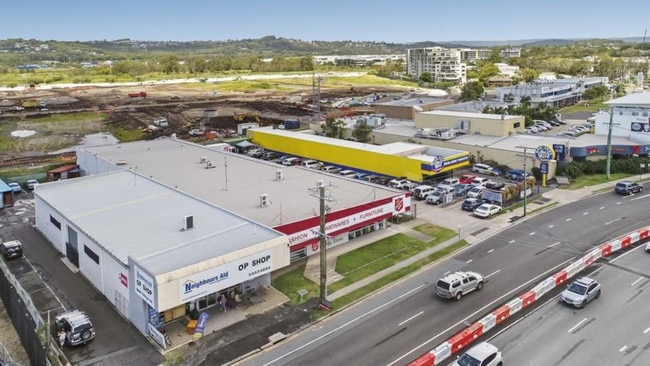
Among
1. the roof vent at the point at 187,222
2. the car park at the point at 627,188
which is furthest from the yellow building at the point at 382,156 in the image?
the roof vent at the point at 187,222

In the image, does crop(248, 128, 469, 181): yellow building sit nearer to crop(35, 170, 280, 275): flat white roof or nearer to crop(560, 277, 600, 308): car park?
crop(35, 170, 280, 275): flat white roof

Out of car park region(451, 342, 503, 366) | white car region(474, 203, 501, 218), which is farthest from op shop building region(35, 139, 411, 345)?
car park region(451, 342, 503, 366)

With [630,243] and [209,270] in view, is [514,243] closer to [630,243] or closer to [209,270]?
[630,243]

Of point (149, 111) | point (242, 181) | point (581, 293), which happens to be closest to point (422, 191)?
point (242, 181)

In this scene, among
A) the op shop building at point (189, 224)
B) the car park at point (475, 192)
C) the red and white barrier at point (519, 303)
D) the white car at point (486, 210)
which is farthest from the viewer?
the car park at point (475, 192)

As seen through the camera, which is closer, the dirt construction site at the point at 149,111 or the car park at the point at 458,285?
the car park at the point at 458,285

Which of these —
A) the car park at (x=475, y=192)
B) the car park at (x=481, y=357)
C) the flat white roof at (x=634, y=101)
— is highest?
the flat white roof at (x=634, y=101)

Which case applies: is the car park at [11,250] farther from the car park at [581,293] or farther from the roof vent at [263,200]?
the car park at [581,293]

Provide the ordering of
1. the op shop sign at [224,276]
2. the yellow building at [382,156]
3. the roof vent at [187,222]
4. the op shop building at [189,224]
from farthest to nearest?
1. the yellow building at [382,156]
2. the roof vent at [187,222]
3. the op shop building at [189,224]
4. the op shop sign at [224,276]
